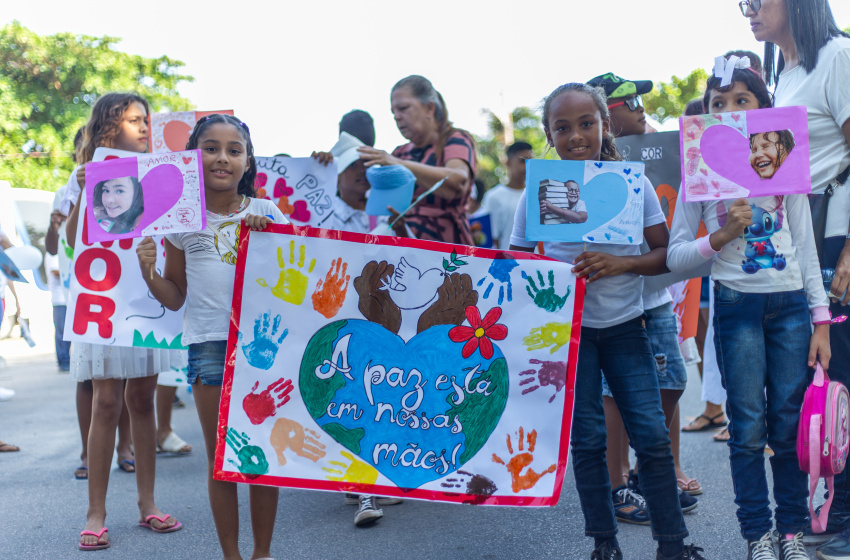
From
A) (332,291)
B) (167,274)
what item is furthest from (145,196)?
(332,291)

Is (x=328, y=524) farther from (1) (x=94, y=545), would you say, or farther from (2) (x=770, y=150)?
(2) (x=770, y=150)

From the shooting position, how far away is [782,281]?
8.37 ft

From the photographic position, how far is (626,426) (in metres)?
2.61

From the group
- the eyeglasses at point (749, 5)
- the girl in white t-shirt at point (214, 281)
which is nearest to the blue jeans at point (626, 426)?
the girl in white t-shirt at point (214, 281)

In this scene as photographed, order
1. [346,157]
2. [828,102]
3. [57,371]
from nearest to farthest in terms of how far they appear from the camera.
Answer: [828,102]
[346,157]
[57,371]

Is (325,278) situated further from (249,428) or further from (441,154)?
(441,154)

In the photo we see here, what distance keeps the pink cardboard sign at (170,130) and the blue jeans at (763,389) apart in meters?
2.43

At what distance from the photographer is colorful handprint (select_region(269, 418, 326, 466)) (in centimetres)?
262

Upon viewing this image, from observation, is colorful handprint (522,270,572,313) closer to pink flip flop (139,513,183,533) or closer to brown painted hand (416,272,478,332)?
brown painted hand (416,272,478,332)

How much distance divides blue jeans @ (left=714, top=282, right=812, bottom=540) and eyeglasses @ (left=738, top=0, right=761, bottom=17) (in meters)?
1.01

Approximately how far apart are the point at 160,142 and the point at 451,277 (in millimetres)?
1746

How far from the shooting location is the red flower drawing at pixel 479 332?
2.67m

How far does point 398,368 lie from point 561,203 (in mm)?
776

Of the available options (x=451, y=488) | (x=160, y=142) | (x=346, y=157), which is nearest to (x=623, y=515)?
(x=451, y=488)
